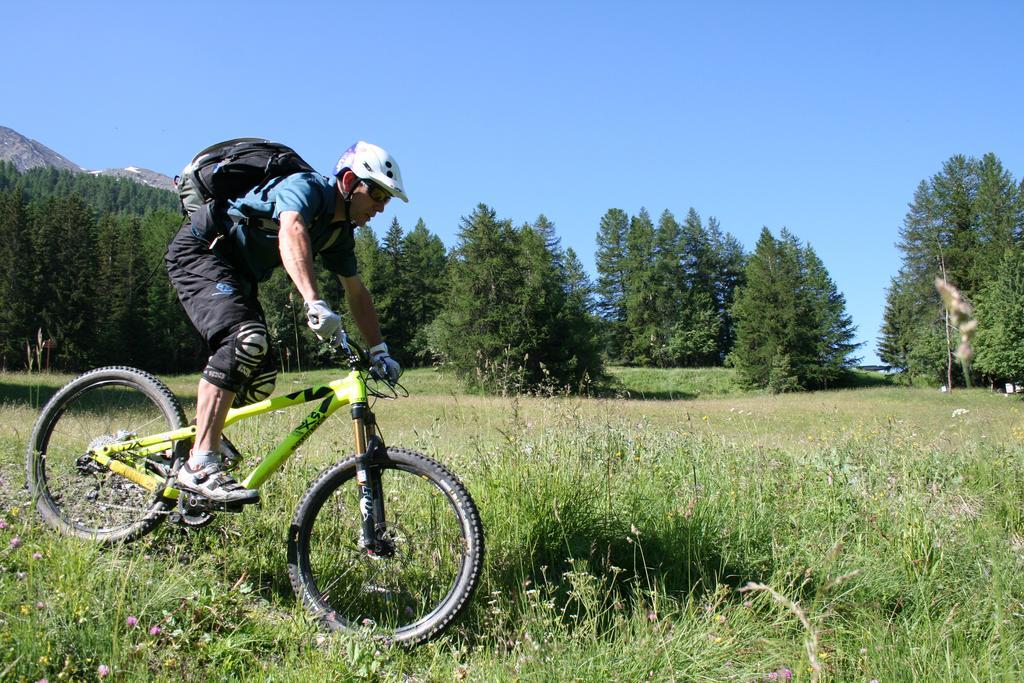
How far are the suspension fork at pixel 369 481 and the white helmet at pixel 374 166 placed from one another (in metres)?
1.18

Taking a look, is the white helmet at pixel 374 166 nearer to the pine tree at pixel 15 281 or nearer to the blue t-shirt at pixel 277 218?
the blue t-shirt at pixel 277 218

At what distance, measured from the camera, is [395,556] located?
140 inches

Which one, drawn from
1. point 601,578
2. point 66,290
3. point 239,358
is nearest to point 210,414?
point 239,358

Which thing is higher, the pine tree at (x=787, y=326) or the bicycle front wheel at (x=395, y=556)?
the pine tree at (x=787, y=326)

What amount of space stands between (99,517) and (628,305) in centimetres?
8614

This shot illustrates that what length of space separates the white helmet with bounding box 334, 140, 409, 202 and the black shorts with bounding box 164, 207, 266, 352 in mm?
795

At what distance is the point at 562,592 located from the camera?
3.67 m

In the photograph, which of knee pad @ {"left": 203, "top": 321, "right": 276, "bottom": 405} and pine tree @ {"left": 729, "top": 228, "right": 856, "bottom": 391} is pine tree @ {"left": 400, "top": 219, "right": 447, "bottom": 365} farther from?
knee pad @ {"left": 203, "top": 321, "right": 276, "bottom": 405}

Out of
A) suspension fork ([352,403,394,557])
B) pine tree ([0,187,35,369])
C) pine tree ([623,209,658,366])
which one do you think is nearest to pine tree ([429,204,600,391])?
pine tree ([623,209,658,366])

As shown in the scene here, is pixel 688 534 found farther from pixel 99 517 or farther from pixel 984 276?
pixel 984 276

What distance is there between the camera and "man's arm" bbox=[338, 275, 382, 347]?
13.1 feet

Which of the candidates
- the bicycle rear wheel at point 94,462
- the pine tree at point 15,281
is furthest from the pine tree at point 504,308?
the bicycle rear wheel at point 94,462

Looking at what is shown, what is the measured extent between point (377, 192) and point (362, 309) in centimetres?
75

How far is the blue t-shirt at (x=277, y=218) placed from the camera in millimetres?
3475
